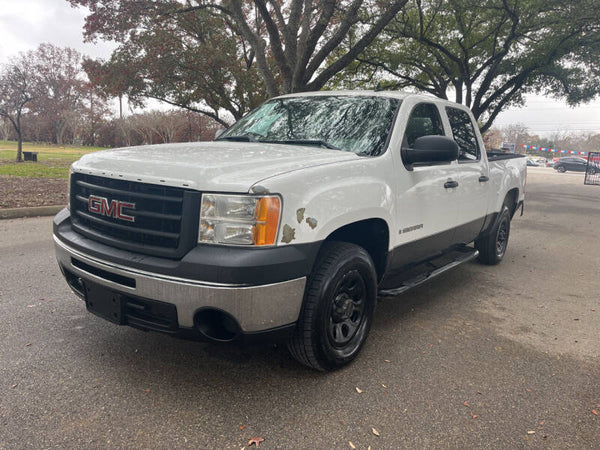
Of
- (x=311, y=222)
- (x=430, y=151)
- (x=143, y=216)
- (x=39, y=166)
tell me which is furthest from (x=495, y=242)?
(x=39, y=166)

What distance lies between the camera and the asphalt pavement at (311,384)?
7.68 feet

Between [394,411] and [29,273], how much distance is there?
4.07m

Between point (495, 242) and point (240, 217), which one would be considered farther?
point (495, 242)

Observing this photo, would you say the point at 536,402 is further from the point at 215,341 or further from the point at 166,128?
the point at 166,128

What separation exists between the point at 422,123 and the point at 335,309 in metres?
1.94

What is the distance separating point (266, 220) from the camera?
2.37 m

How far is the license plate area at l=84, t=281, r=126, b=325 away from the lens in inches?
102

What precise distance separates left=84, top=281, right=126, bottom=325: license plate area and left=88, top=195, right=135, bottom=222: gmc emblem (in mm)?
424

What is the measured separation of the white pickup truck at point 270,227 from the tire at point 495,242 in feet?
7.14

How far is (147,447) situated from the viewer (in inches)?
86.6

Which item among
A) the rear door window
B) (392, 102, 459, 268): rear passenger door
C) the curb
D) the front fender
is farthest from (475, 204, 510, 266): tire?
the curb

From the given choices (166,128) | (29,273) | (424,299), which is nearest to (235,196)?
(424,299)

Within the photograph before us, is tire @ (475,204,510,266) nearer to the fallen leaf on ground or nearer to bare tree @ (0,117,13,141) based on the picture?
the fallen leaf on ground

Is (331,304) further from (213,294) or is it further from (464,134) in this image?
(464,134)
